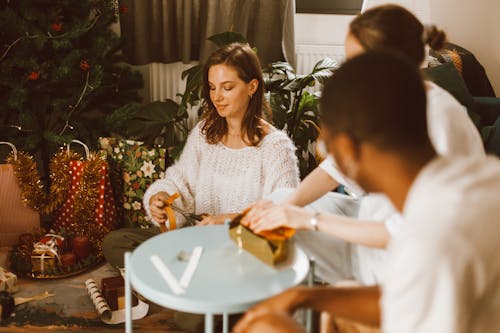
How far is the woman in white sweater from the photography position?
2.14 metres

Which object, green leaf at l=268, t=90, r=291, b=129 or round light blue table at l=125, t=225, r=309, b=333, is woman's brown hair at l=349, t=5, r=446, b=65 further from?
green leaf at l=268, t=90, r=291, b=129

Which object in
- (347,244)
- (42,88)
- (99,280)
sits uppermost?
(42,88)

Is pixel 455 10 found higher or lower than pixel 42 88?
higher

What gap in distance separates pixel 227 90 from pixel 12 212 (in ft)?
4.48

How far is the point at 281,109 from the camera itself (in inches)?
110

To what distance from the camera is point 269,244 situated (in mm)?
1465

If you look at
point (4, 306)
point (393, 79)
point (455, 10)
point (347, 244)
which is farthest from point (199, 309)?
point (455, 10)

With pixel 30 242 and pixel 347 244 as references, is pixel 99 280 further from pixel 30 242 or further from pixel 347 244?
pixel 347 244

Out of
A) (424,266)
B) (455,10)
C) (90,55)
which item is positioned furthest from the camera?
(455,10)

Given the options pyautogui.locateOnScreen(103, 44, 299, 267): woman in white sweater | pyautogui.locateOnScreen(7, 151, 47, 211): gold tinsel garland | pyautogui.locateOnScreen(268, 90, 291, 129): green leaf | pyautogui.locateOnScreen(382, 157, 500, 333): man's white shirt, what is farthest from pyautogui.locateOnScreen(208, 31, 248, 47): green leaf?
pyautogui.locateOnScreen(382, 157, 500, 333): man's white shirt

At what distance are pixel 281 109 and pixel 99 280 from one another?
1159 millimetres

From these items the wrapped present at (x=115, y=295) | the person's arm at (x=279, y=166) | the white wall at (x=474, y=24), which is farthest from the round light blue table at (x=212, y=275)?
the white wall at (x=474, y=24)

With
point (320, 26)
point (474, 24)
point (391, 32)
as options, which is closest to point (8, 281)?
point (391, 32)

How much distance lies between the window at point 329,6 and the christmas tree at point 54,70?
3.63 ft
